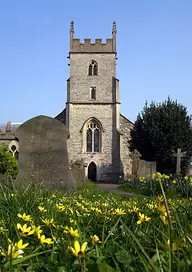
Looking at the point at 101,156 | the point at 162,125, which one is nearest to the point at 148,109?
the point at 162,125

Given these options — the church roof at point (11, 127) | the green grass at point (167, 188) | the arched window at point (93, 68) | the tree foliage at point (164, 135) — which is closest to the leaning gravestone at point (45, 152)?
the green grass at point (167, 188)

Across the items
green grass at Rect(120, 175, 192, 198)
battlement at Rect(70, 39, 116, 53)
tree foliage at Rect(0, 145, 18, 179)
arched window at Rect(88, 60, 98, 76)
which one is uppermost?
battlement at Rect(70, 39, 116, 53)

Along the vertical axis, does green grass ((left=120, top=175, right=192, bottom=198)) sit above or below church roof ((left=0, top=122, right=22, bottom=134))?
below

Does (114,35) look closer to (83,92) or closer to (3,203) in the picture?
(83,92)

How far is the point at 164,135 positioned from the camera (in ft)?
102

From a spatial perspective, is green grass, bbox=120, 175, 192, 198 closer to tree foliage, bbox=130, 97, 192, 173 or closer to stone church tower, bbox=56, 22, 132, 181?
tree foliage, bbox=130, 97, 192, 173

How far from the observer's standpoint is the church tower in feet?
119

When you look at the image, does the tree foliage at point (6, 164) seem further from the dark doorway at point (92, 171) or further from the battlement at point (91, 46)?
the battlement at point (91, 46)

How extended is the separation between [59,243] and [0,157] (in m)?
20.7

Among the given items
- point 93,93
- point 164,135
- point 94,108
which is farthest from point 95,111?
point 164,135

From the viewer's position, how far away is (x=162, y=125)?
31.7 metres

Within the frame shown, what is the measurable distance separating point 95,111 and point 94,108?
0.34 meters

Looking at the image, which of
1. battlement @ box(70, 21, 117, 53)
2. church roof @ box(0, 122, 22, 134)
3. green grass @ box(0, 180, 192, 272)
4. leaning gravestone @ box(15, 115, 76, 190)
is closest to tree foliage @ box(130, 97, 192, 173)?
battlement @ box(70, 21, 117, 53)

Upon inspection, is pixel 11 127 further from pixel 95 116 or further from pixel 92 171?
pixel 92 171
